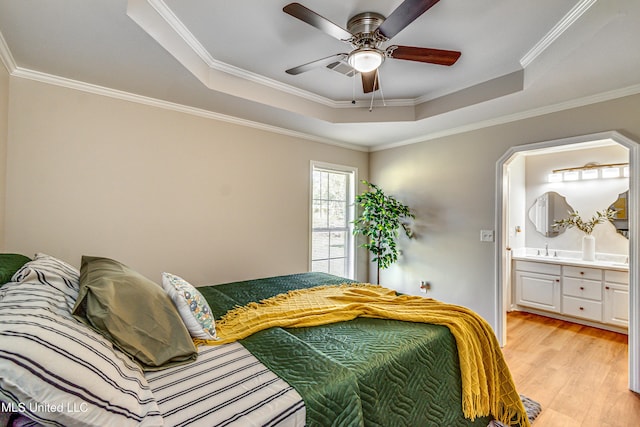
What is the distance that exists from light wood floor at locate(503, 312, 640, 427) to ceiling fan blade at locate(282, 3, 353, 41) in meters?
2.78

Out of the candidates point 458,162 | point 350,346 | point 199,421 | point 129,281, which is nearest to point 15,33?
point 129,281

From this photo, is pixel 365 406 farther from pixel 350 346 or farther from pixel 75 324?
pixel 75 324

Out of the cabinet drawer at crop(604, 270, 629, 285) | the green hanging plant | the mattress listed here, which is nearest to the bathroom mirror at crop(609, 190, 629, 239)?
the cabinet drawer at crop(604, 270, 629, 285)

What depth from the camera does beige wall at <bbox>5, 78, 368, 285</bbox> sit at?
2195 mm

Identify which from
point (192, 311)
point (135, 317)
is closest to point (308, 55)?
point (192, 311)

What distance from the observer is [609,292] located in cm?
338

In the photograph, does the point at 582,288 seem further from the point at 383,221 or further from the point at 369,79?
the point at 369,79

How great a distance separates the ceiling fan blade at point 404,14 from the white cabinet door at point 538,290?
3974 millimetres

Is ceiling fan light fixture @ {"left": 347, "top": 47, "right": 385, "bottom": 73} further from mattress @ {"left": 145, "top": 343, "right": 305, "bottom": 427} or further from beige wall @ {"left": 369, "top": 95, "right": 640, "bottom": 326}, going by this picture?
beige wall @ {"left": 369, "top": 95, "right": 640, "bottom": 326}

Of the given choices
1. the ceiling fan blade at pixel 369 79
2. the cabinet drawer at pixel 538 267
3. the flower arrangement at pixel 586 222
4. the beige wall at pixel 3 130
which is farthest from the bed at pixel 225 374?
the flower arrangement at pixel 586 222

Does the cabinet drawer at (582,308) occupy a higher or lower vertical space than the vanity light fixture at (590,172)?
lower

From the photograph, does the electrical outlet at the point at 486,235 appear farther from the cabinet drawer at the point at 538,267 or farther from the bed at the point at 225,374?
the bed at the point at 225,374

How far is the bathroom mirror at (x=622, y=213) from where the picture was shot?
143 inches

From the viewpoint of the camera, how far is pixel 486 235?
3180 mm
